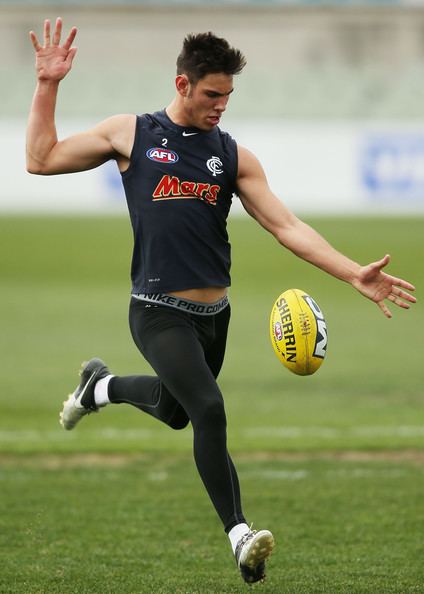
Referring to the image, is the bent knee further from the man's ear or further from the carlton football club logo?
the man's ear

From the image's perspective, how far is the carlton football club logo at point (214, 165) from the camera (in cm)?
601

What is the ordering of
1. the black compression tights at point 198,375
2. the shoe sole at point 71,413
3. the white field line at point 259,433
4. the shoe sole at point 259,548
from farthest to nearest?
1. the white field line at point 259,433
2. the shoe sole at point 71,413
3. the black compression tights at point 198,375
4. the shoe sole at point 259,548

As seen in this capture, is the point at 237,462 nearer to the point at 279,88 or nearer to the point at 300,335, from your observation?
the point at 300,335

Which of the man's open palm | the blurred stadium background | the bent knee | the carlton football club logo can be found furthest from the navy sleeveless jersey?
the blurred stadium background

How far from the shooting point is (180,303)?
601cm

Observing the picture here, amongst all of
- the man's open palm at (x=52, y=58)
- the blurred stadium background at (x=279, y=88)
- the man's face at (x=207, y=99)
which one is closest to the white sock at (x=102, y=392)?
the man's face at (x=207, y=99)

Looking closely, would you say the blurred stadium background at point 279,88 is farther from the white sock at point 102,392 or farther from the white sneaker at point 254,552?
the white sneaker at point 254,552

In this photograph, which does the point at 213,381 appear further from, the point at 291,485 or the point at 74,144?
the point at 291,485

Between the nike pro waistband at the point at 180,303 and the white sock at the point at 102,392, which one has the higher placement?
the nike pro waistband at the point at 180,303

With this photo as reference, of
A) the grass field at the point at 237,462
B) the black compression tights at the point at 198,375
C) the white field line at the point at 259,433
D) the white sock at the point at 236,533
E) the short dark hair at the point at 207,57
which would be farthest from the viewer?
the white field line at the point at 259,433

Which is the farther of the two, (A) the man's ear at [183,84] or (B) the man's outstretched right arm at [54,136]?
(B) the man's outstretched right arm at [54,136]

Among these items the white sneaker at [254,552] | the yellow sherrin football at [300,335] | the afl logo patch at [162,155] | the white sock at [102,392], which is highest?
the afl logo patch at [162,155]

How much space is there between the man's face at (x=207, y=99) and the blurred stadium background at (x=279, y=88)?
2588 cm

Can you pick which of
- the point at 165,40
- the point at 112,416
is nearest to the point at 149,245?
the point at 112,416
